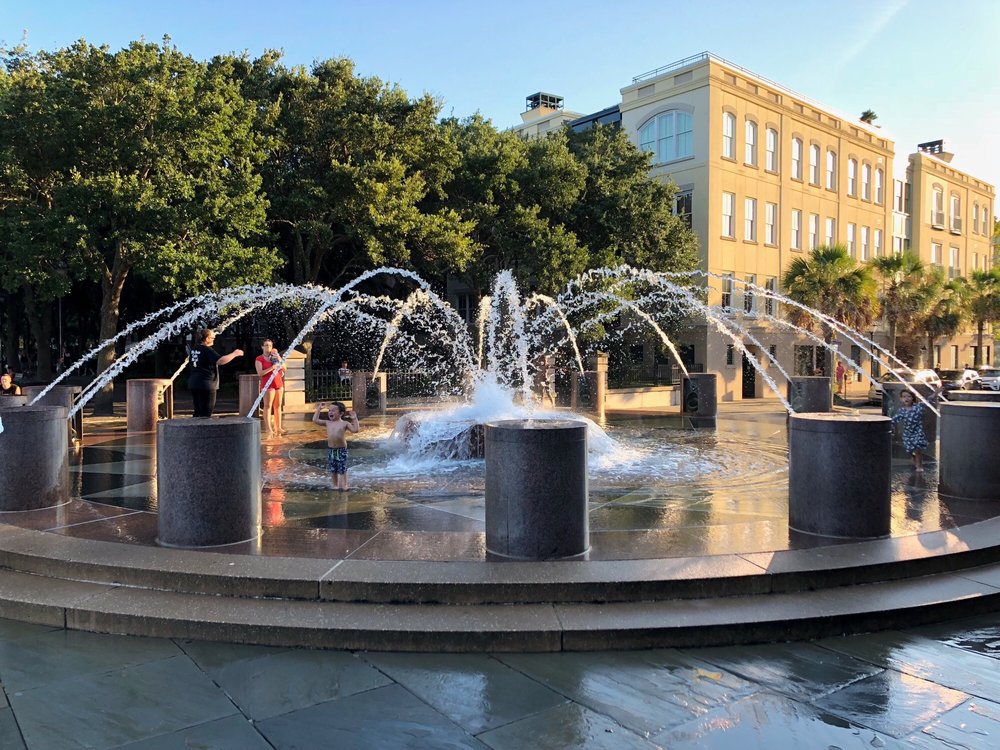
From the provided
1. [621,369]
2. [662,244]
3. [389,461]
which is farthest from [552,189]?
[389,461]

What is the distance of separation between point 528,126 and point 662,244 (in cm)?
2258

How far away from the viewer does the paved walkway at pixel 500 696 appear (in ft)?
12.2

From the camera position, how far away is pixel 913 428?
10477 millimetres

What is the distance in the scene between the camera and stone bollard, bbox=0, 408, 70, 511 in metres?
7.58

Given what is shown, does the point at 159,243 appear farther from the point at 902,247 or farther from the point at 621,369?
the point at 902,247

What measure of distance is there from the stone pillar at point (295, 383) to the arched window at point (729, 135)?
23039 millimetres

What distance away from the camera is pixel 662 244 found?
29.6 metres

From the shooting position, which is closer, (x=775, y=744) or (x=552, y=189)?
(x=775, y=744)

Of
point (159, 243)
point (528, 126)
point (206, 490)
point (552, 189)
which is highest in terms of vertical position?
point (528, 126)

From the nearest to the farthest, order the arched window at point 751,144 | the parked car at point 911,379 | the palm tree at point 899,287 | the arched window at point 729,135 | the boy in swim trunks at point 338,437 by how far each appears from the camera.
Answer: the boy in swim trunks at point 338,437, the parked car at point 911,379, the arched window at point 729,135, the arched window at point 751,144, the palm tree at point 899,287

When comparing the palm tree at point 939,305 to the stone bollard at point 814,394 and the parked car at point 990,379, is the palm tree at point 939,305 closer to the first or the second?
the parked car at point 990,379

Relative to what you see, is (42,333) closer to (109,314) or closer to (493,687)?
(109,314)

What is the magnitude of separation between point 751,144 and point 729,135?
183cm

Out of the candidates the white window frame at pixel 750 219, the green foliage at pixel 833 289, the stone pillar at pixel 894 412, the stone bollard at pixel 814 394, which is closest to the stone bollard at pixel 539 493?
the stone pillar at pixel 894 412
